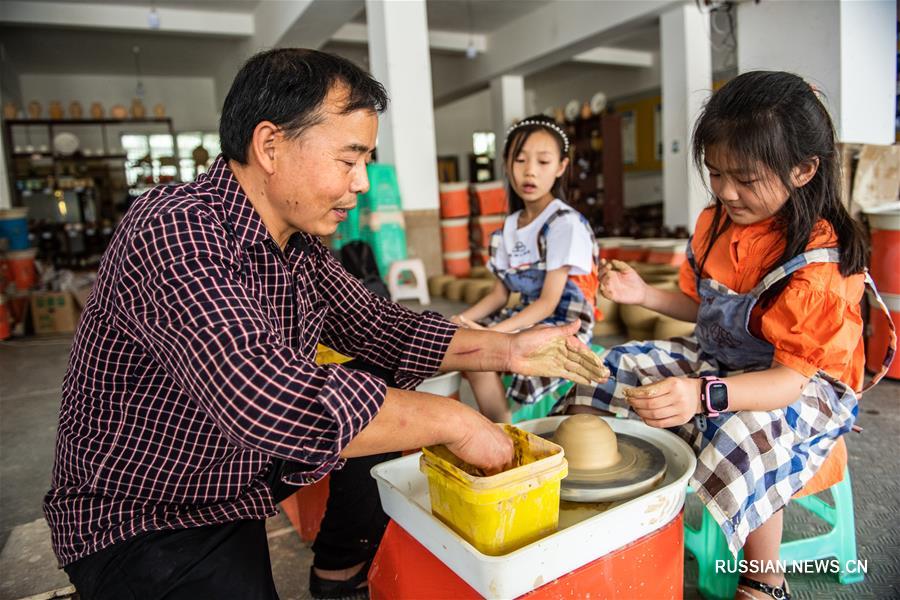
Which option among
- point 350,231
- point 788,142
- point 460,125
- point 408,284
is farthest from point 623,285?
point 460,125

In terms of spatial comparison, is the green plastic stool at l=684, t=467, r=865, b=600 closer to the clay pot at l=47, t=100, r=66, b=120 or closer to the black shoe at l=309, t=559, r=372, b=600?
the black shoe at l=309, t=559, r=372, b=600

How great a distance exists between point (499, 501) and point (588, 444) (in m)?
0.40

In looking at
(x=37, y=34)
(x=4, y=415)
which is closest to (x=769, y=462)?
(x=4, y=415)

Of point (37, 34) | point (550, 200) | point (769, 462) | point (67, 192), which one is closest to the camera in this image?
point (769, 462)

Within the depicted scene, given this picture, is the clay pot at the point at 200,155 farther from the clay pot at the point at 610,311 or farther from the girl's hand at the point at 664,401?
the girl's hand at the point at 664,401

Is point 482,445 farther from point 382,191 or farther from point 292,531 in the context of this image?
point 382,191

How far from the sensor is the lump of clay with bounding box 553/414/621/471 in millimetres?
1348

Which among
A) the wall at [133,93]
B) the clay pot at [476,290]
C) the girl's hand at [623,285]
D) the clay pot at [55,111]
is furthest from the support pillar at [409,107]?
the wall at [133,93]

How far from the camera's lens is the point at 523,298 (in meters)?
2.62

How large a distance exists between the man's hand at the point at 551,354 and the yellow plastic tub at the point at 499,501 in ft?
1.20

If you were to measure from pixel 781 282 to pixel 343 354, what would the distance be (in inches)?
44.4

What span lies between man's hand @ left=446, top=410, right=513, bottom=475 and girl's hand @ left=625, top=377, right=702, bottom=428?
32 cm

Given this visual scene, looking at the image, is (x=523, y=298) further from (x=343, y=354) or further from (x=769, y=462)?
(x=769, y=462)

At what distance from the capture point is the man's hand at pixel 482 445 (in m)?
1.10
